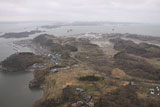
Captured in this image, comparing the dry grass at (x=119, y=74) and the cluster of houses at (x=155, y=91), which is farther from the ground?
the dry grass at (x=119, y=74)

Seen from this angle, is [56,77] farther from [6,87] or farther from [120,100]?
[120,100]

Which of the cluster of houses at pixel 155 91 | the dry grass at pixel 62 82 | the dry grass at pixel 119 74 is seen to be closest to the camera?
the cluster of houses at pixel 155 91

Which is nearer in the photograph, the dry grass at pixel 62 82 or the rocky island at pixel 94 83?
the rocky island at pixel 94 83

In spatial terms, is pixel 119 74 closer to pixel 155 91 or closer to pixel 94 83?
pixel 94 83

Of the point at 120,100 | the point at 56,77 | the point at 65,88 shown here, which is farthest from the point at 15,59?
the point at 120,100

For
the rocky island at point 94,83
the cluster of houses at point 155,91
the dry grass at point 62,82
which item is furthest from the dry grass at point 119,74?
the cluster of houses at point 155,91

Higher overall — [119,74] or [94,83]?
[119,74]

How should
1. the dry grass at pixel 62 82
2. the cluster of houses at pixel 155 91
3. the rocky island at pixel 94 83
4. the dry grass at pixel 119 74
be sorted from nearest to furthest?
the rocky island at pixel 94 83 < the cluster of houses at pixel 155 91 < the dry grass at pixel 62 82 < the dry grass at pixel 119 74

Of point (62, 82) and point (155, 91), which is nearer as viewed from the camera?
point (155, 91)

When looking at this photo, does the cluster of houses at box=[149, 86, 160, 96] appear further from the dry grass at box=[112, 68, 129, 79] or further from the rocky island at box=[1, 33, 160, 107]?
the dry grass at box=[112, 68, 129, 79]

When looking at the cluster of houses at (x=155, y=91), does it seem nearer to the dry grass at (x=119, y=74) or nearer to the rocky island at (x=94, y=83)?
the rocky island at (x=94, y=83)

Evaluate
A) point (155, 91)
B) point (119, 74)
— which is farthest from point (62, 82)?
point (155, 91)
